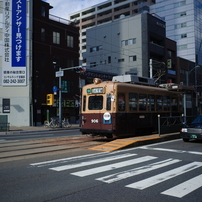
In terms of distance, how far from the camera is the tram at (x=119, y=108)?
1213 centimetres

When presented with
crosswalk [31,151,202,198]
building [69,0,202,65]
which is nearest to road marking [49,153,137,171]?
crosswalk [31,151,202,198]

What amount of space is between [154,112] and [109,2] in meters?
66.4

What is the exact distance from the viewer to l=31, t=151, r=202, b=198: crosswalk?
17.7 ft

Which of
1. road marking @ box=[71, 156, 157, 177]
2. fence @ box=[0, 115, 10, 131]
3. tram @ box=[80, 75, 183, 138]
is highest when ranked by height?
tram @ box=[80, 75, 183, 138]

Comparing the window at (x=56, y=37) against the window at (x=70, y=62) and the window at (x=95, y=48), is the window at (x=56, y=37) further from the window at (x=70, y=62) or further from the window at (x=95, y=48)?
the window at (x=95, y=48)

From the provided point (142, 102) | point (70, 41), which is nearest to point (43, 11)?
point (70, 41)

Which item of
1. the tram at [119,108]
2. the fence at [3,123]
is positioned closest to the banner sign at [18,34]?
the fence at [3,123]

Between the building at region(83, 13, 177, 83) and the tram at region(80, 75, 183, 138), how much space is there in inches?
1119

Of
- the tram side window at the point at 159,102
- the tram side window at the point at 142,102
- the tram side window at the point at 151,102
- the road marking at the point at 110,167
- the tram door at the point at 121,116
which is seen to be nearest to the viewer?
the road marking at the point at 110,167

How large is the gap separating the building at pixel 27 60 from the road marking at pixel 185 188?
25574mm

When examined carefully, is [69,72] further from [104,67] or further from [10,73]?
[104,67]

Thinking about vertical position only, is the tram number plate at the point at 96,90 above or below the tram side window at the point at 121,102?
above

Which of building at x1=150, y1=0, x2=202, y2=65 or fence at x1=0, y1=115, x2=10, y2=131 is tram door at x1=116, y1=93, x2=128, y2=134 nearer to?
fence at x1=0, y1=115, x2=10, y2=131

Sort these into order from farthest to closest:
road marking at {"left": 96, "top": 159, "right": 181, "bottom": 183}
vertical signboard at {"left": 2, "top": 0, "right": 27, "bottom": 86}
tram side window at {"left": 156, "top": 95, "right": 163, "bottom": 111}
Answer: vertical signboard at {"left": 2, "top": 0, "right": 27, "bottom": 86}, tram side window at {"left": 156, "top": 95, "right": 163, "bottom": 111}, road marking at {"left": 96, "top": 159, "right": 181, "bottom": 183}
